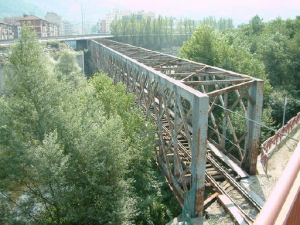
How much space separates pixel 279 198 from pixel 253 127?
11577 mm

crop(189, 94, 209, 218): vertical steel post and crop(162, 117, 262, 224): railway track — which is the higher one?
crop(189, 94, 209, 218): vertical steel post

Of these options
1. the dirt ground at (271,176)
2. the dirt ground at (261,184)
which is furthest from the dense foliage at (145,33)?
the dirt ground at (261,184)

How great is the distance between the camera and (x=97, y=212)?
34.6 feet

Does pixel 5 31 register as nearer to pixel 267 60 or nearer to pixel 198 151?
pixel 267 60

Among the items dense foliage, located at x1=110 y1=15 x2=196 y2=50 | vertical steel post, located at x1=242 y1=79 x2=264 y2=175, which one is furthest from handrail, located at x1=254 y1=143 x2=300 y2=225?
dense foliage, located at x1=110 y1=15 x2=196 y2=50

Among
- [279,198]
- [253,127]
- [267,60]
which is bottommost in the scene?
[253,127]

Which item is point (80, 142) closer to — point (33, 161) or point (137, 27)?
point (33, 161)

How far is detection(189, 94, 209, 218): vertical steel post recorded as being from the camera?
938 centimetres

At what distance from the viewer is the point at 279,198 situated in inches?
61.9

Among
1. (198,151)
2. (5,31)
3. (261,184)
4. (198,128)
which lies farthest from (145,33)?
(198,151)

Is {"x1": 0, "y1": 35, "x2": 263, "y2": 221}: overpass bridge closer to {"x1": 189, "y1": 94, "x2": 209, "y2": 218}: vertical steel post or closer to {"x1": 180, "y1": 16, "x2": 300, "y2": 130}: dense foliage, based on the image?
{"x1": 189, "y1": 94, "x2": 209, "y2": 218}: vertical steel post

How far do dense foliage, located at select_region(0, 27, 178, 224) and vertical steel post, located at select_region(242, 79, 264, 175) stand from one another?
14.6ft

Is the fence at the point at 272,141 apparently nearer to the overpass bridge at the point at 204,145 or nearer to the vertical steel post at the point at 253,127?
the vertical steel post at the point at 253,127

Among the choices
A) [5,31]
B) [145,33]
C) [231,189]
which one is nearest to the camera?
[231,189]
